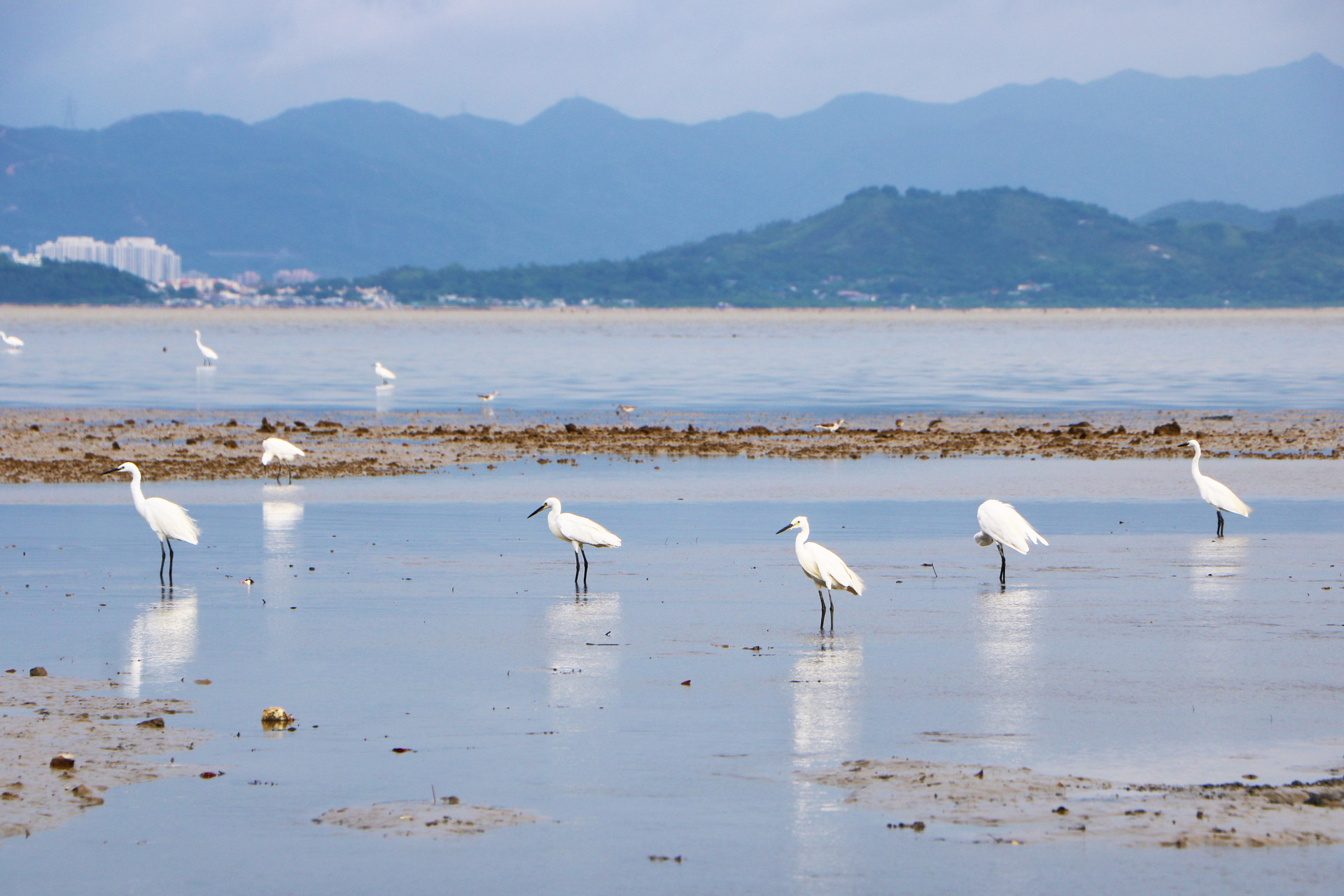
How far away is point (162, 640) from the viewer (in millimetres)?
12203

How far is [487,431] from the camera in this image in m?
32.5

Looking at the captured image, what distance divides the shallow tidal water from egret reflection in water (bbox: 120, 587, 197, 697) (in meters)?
0.04

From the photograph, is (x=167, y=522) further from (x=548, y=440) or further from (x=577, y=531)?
(x=548, y=440)

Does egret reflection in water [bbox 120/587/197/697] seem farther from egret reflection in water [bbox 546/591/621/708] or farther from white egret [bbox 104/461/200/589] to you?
egret reflection in water [bbox 546/591/621/708]

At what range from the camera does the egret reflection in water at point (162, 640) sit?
11.0 meters

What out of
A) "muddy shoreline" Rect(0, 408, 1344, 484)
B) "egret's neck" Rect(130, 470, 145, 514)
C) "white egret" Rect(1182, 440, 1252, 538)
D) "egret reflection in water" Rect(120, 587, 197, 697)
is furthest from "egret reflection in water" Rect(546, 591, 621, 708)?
"muddy shoreline" Rect(0, 408, 1344, 484)

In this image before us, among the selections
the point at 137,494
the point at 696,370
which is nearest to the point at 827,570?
the point at 137,494

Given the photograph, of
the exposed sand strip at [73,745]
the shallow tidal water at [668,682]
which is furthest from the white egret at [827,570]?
the exposed sand strip at [73,745]

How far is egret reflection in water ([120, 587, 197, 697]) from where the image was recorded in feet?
36.0

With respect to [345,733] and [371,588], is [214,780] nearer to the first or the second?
[345,733]

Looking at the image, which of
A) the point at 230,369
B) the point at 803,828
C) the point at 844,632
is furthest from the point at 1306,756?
the point at 230,369

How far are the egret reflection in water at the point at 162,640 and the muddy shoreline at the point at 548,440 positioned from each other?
10611mm

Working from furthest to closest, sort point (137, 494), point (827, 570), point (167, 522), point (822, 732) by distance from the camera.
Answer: point (137, 494)
point (167, 522)
point (827, 570)
point (822, 732)

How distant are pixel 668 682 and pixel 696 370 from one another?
170 ft
